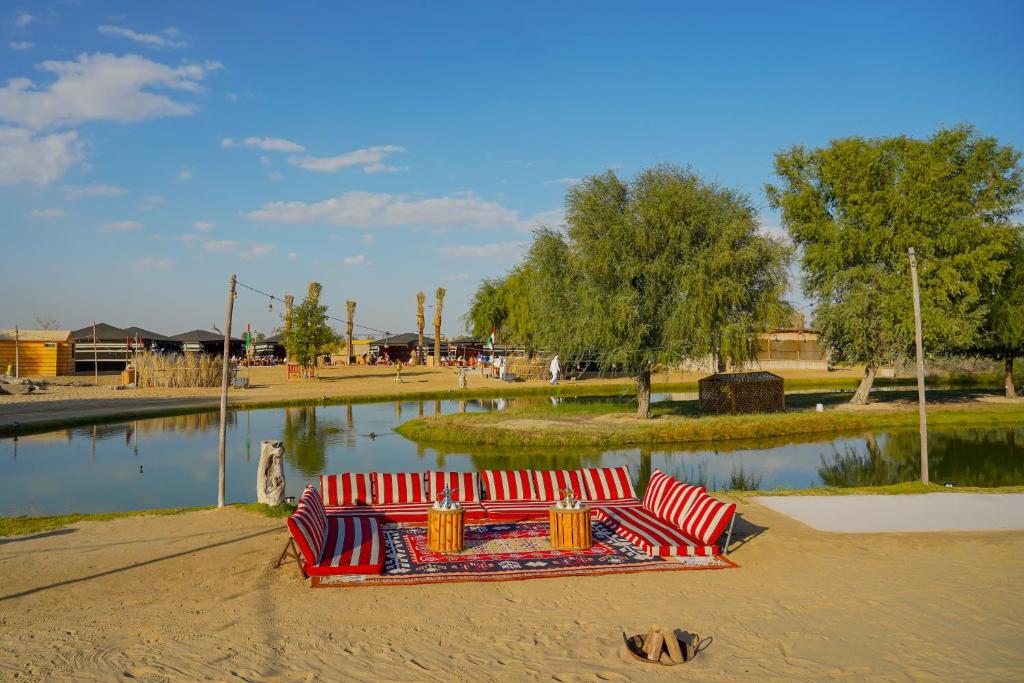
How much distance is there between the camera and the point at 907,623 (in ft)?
25.0

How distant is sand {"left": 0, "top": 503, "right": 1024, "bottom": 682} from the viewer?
6586 mm

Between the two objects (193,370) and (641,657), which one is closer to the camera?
(641,657)

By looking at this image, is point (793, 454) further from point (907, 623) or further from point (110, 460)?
point (110, 460)

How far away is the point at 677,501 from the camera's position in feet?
36.1

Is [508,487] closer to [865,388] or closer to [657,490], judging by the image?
[657,490]

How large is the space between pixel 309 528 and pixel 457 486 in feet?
11.0

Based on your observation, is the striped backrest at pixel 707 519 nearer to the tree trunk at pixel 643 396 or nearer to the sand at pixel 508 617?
the sand at pixel 508 617

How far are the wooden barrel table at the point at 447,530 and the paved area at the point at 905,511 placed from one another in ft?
18.0

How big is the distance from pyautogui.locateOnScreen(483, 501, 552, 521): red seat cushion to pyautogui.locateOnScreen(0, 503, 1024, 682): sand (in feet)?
8.25

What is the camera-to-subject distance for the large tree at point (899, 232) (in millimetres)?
28766

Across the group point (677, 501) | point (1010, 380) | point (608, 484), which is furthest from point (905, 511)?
point (1010, 380)

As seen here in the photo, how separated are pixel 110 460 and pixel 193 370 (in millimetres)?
22845

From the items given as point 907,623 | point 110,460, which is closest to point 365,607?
point 907,623

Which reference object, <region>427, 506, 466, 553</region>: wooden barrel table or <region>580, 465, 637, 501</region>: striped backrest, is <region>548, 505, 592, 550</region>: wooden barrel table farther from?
<region>580, 465, 637, 501</region>: striped backrest
